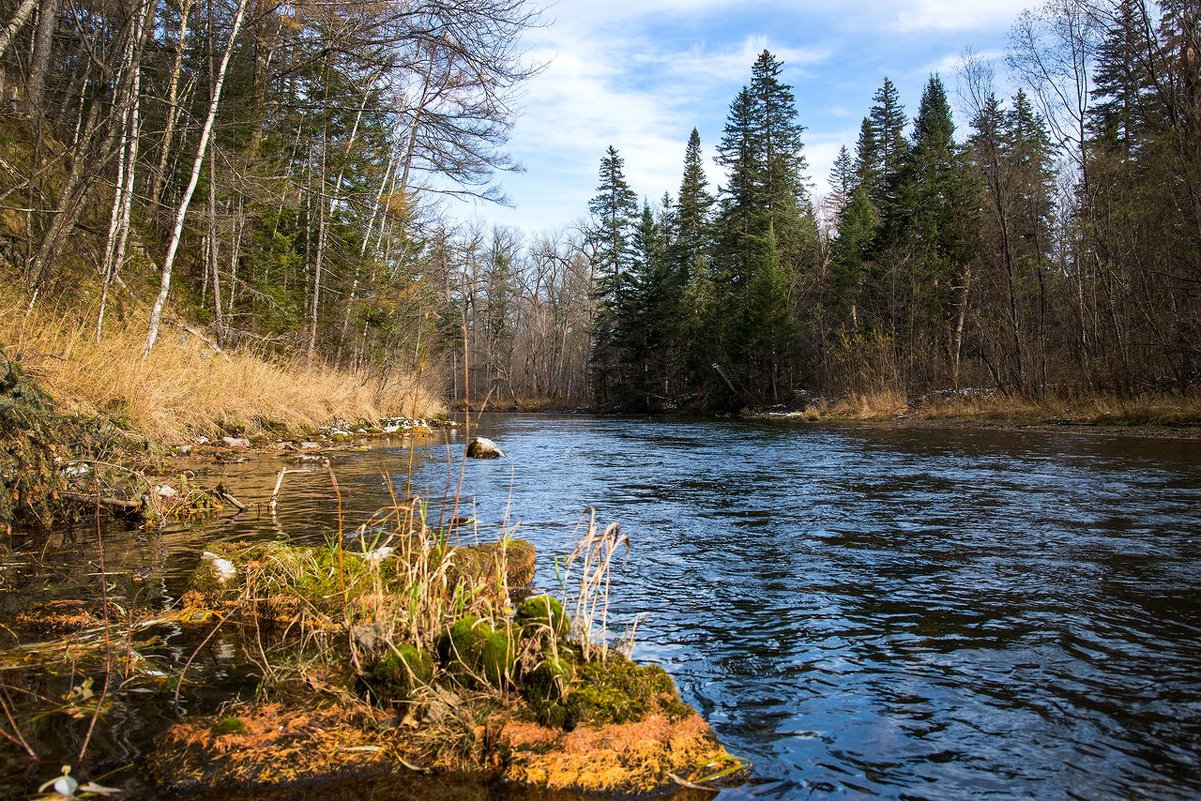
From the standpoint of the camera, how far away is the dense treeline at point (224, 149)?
1016cm

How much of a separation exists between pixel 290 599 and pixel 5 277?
8.51 m

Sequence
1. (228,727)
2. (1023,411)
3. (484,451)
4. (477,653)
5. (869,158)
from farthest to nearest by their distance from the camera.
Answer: (869,158), (1023,411), (484,451), (477,653), (228,727)

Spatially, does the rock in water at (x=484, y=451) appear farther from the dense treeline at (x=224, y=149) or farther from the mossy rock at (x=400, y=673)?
the mossy rock at (x=400, y=673)

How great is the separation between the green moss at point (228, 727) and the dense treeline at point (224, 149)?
149 inches

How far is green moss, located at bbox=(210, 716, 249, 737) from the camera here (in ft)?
8.27

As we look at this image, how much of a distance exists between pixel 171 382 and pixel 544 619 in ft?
30.9

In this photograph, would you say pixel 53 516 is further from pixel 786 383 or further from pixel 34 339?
pixel 786 383

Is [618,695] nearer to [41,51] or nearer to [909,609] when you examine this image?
[909,609]

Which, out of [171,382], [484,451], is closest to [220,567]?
[171,382]

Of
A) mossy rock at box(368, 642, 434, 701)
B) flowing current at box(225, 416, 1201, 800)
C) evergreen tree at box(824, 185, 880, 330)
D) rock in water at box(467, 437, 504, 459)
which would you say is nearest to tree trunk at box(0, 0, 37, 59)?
flowing current at box(225, 416, 1201, 800)

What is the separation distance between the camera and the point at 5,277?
30.6ft

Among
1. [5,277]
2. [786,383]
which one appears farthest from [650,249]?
[5,277]

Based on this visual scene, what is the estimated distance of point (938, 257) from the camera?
31219 millimetres

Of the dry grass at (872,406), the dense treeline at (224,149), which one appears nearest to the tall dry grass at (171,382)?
the dense treeline at (224,149)
